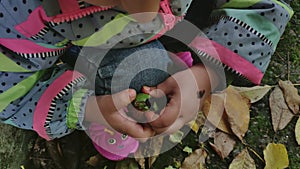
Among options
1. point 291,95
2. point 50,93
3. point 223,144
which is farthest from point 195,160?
point 50,93

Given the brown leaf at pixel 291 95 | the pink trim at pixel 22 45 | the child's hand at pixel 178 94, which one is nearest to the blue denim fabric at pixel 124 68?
the child's hand at pixel 178 94

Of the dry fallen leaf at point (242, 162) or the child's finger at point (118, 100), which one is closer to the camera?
the child's finger at point (118, 100)

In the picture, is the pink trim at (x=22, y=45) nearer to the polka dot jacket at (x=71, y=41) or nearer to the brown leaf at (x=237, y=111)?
the polka dot jacket at (x=71, y=41)

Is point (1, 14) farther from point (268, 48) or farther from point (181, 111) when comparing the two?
point (268, 48)

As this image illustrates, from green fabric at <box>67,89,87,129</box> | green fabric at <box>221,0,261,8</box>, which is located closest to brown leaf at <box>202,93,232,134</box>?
green fabric at <box>221,0,261,8</box>

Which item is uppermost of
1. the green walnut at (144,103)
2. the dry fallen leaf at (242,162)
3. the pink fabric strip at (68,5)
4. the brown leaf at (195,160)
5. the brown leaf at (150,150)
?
the pink fabric strip at (68,5)

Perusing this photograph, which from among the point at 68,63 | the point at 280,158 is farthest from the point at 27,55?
the point at 280,158
